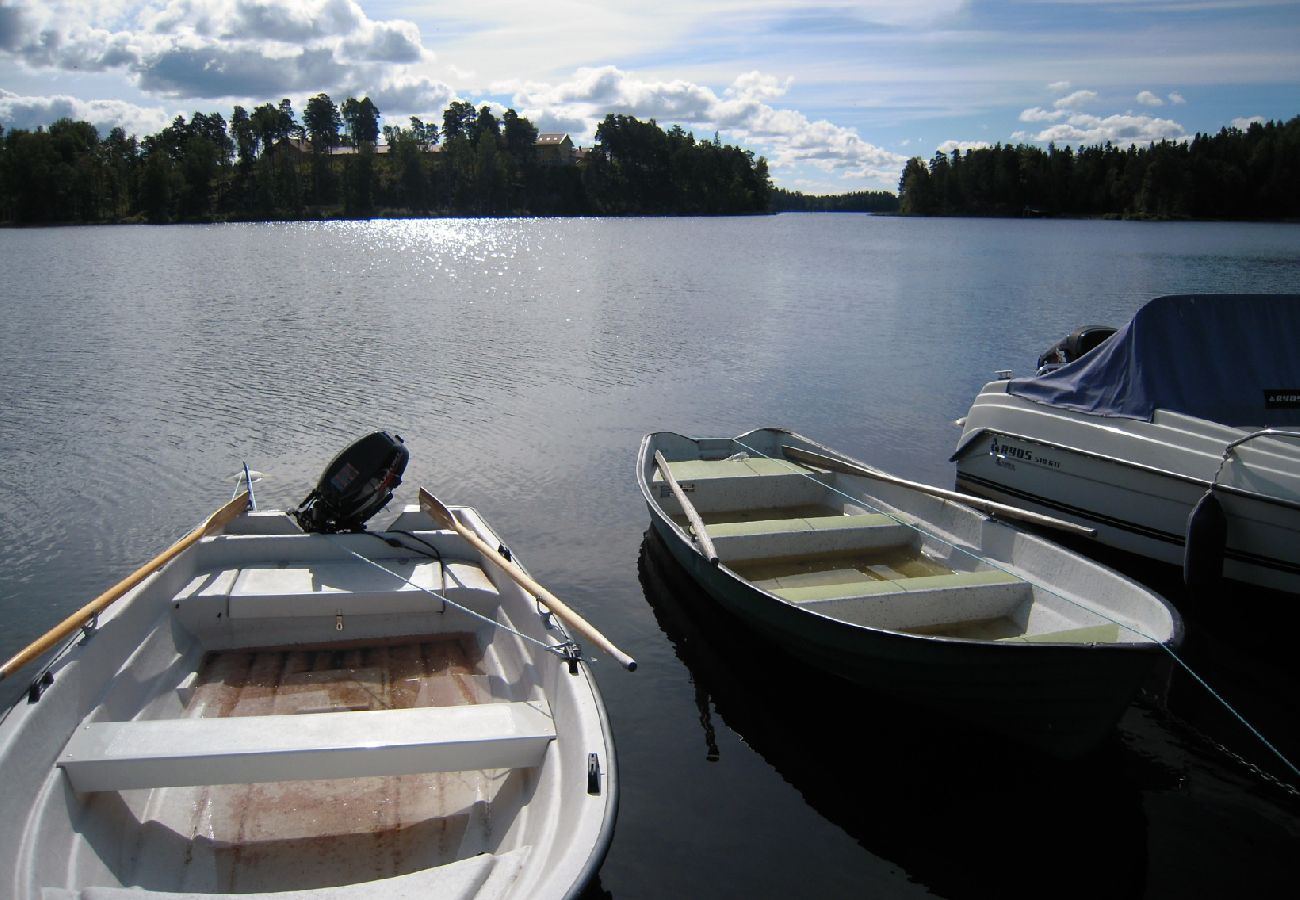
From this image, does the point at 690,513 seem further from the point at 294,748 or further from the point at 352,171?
the point at 352,171

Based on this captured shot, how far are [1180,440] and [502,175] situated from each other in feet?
506

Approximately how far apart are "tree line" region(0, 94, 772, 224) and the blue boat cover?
125416mm

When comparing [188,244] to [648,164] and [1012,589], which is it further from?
[648,164]

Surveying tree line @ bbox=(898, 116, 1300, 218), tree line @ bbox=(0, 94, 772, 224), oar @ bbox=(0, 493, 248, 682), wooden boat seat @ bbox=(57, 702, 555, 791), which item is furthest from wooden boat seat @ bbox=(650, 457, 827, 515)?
tree line @ bbox=(898, 116, 1300, 218)

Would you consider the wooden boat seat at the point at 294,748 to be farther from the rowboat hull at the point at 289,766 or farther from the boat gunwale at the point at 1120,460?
the boat gunwale at the point at 1120,460

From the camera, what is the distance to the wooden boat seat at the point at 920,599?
28.0 ft

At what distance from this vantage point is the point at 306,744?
5.44 m

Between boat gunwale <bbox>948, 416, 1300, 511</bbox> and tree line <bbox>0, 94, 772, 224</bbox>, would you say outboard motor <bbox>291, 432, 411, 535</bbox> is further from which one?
tree line <bbox>0, 94, 772, 224</bbox>

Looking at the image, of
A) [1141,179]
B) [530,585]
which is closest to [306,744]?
[530,585]

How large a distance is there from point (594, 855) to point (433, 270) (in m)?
51.6

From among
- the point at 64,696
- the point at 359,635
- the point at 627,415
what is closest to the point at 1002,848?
the point at 359,635

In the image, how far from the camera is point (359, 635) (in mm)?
8039

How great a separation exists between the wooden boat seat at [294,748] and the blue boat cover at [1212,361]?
9927 millimetres

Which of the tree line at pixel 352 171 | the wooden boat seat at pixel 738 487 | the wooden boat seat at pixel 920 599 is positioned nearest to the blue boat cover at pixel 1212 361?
the wooden boat seat at pixel 738 487
